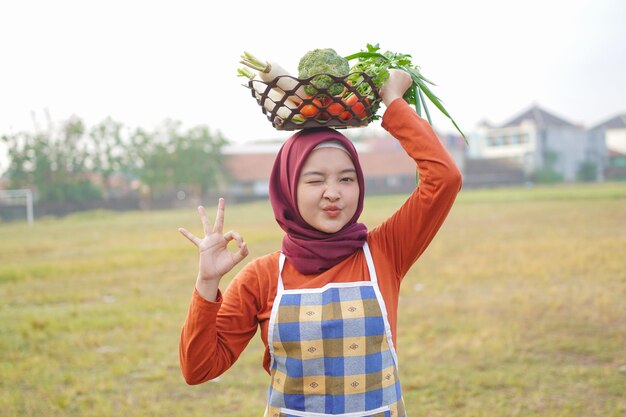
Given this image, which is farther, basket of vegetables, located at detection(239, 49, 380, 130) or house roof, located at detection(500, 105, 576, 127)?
house roof, located at detection(500, 105, 576, 127)

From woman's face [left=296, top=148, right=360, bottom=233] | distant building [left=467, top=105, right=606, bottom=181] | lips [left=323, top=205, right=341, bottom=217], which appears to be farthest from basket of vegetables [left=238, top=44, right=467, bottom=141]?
distant building [left=467, top=105, right=606, bottom=181]

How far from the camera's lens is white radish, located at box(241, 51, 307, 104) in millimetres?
2064

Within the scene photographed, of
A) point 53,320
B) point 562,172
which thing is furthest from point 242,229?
point 562,172

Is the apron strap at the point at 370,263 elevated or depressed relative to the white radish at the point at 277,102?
depressed

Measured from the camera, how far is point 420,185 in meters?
2.17

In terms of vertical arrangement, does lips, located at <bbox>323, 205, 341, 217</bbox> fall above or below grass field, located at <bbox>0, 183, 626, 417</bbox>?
above

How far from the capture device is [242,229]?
21.0 metres

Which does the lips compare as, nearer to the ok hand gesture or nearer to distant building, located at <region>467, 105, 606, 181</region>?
the ok hand gesture

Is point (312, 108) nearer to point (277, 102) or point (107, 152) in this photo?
point (277, 102)

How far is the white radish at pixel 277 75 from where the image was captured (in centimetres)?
206

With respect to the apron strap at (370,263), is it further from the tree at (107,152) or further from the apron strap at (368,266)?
the tree at (107,152)

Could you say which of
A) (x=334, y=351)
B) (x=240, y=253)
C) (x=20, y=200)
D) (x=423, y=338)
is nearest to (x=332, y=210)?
(x=240, y=253)

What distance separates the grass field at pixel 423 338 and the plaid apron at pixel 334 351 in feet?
8.64

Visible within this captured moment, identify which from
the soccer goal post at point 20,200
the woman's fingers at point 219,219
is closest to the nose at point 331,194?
the woman's fingers at point 219,219
